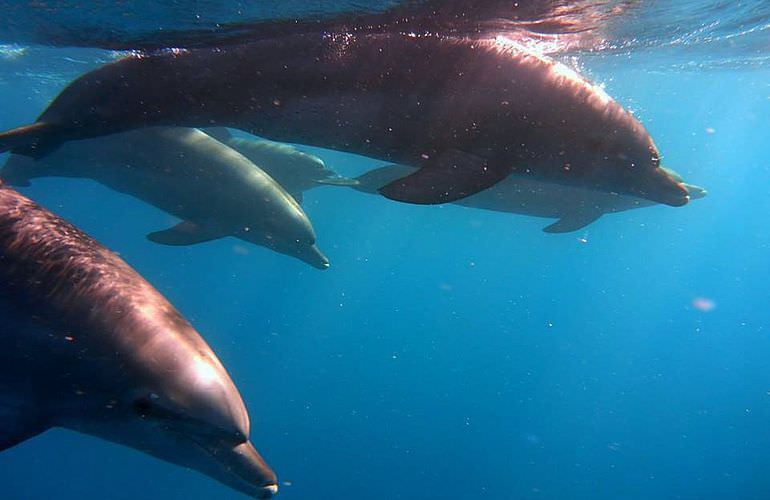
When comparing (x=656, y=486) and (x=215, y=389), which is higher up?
(x=215, y=389)

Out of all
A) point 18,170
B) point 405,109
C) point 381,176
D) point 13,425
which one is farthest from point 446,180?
point 18,170

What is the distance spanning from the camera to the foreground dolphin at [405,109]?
548 cm

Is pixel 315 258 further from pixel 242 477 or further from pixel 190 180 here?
pixel 242 477

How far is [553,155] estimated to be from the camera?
18.2 ft

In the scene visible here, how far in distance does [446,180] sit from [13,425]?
152 inches

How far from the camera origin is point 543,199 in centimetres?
1104

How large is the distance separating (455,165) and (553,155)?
1061 millimetres

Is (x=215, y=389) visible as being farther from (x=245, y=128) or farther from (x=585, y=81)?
(x=585, y=81)

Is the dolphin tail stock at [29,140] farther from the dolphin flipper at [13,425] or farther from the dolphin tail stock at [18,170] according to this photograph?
the dolphin tail stock at [18,170]

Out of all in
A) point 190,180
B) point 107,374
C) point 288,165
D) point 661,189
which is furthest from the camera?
point 288,165

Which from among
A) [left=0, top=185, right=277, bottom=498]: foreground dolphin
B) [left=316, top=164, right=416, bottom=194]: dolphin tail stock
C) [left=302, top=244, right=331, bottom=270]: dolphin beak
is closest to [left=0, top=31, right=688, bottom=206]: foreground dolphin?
[left=0, top=185, right=277, bottom=498]: foreground dolphin

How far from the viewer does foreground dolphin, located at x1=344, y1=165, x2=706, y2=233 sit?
10258mm

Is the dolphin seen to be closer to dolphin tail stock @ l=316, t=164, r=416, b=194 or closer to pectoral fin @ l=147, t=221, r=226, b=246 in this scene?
pectoral fin @ l=147, t=221, r=226, b=246

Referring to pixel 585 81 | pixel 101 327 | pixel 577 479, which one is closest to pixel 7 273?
pixel 101 327
